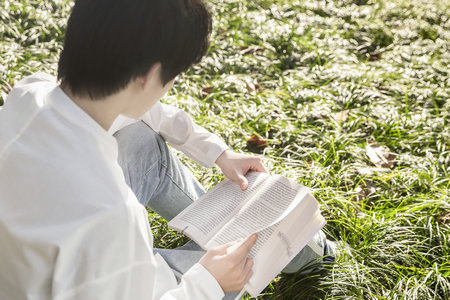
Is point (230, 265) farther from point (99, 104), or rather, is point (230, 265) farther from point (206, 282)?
point (99, 104)

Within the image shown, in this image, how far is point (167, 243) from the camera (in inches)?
A: 83.0

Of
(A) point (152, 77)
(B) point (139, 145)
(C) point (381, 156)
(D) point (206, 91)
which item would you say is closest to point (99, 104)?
(A) point (152, 77)

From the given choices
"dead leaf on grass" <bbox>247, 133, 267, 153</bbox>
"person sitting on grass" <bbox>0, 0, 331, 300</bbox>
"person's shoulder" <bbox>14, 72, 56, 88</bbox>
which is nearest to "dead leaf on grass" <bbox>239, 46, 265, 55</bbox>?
"dead leaf on grass" <bbox>247, 133, 267, 153</bbox>

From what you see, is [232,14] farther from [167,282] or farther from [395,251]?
[167,282]

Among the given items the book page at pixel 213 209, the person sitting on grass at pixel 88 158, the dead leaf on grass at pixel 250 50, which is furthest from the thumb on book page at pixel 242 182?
the dead leaf on grass at pixel 250 50

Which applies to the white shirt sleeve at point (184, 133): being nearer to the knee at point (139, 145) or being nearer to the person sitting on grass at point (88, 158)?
the knee at point (139, 145)

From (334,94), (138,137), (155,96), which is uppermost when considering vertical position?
(155,96)

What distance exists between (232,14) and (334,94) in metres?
1.61

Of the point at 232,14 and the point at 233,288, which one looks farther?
the point at 232,14

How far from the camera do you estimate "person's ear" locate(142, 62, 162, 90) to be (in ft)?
A: 3.66

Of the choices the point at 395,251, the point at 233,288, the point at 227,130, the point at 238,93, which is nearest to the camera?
the point at 233,288

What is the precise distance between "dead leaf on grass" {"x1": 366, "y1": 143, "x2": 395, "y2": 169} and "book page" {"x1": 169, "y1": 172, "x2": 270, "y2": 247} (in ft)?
3.42

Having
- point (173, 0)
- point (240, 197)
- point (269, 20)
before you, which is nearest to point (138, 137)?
point (240, 197)

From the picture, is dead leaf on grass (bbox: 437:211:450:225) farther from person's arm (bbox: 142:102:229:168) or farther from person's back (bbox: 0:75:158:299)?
person's back (bbox: 0:75:158:299)
